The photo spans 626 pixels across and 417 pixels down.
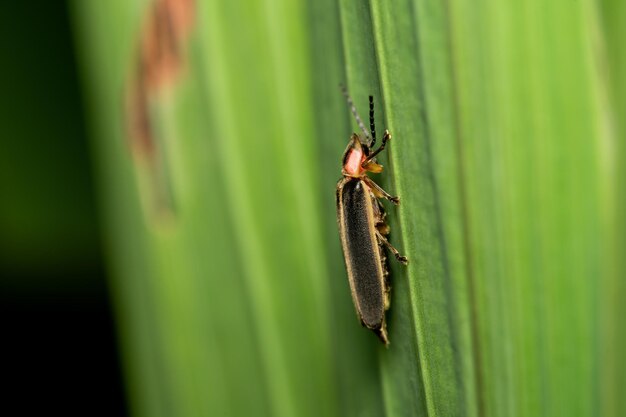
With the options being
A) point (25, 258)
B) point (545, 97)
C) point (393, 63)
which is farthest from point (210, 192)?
point (25, 258)

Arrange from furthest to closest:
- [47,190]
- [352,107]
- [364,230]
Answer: [47,190]
[364,230]
[352,107]

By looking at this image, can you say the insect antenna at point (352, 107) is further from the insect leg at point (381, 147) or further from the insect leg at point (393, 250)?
the insect leg at point (393, 250)

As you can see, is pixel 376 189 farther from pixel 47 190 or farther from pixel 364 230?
pixel 47 190

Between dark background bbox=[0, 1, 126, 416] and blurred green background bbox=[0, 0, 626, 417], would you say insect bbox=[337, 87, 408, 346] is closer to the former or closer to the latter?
blurred green background bbox=[0, 0, 626, 417]

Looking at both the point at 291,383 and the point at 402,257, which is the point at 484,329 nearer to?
the point at 402,257

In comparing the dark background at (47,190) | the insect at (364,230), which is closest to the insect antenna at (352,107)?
the insect at (364,230)

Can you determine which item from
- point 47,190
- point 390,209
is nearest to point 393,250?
point 390,209

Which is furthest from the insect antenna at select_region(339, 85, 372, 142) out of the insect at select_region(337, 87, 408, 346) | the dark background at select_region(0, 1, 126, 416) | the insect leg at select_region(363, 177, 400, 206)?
the dark background at select_region(0, 1, 126, 416)
